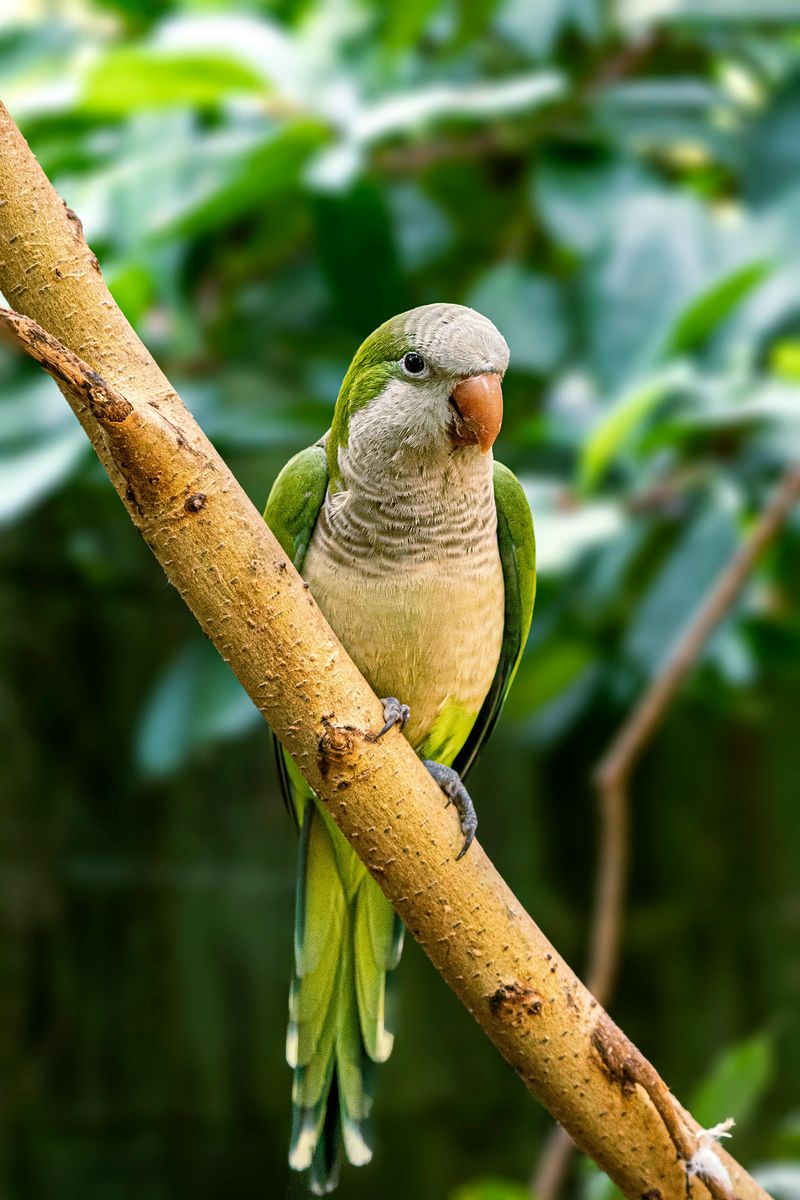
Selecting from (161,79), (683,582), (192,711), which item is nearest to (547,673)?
(683,582)

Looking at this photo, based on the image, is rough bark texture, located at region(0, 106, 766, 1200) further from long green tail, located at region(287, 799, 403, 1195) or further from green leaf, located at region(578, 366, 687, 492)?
green leaf, located at region(578, 366, 687, 492)

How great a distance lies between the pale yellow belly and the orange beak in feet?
0.55

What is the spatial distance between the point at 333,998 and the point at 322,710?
22cm

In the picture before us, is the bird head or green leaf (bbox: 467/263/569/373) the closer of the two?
the bird head

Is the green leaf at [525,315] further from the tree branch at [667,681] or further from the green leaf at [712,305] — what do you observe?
the tree branch at [667,681]

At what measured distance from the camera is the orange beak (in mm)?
552

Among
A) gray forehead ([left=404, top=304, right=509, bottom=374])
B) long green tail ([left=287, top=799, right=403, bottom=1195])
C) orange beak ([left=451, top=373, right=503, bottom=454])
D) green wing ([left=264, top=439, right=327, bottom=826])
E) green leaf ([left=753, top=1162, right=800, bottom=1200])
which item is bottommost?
green leaf ([left=753, top=1162, right=800, bottom=1200])

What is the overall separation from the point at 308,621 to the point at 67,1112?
1892mm

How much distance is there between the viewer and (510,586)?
0.81 metres

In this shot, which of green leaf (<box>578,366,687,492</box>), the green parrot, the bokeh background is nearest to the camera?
the green parrot

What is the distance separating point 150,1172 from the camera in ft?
7.27

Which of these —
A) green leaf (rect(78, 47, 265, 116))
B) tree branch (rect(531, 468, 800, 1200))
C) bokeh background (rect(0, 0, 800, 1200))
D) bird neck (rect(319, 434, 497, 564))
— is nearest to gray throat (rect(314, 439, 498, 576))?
bird neck (rect(319, 434, 497, 564))

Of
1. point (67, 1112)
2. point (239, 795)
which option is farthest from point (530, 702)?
point (67, 1112)

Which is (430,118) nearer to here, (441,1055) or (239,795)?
(239,795)
